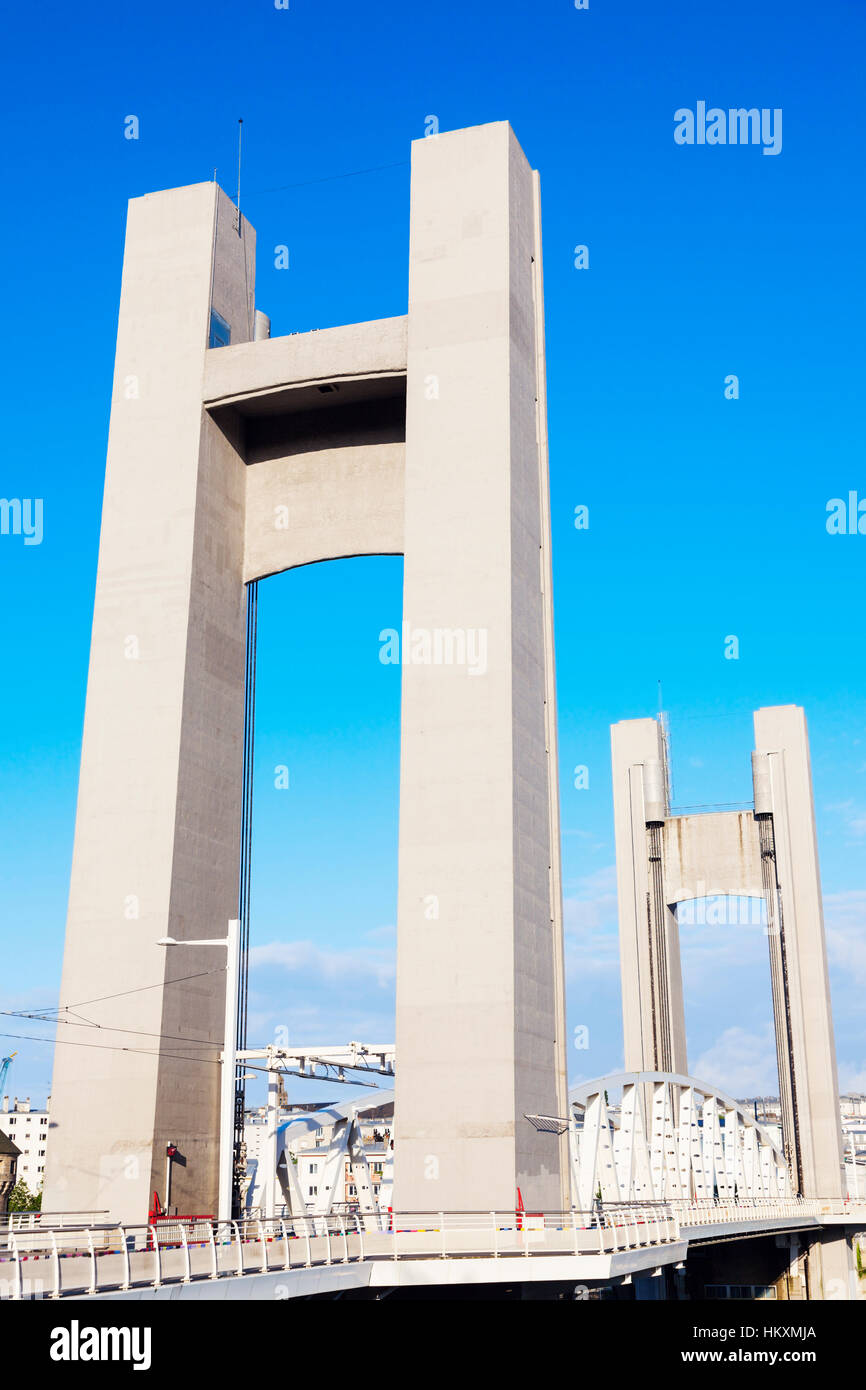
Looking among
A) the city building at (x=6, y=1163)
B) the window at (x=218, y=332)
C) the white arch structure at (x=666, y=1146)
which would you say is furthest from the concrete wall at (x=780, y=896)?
the city building at (x=6, y=1163)

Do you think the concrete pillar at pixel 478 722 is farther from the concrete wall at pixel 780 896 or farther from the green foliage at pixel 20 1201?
the green foliage at pixel 20 1201

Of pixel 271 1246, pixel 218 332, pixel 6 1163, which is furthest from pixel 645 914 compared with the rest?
pixel 271 1246

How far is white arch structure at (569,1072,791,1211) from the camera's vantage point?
1423 inches

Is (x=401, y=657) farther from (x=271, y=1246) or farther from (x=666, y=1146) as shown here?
(x=666, y=1146)

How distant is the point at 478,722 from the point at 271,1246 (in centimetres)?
1561

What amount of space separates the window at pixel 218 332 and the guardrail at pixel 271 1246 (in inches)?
928

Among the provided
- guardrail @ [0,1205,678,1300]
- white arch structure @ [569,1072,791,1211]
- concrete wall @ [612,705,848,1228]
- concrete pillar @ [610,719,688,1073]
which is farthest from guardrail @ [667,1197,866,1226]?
guardrail @ [0,1205,678,1300]

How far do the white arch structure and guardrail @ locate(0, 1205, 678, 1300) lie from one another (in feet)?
10.5

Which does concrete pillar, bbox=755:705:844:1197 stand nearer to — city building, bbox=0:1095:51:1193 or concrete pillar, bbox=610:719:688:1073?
concrete pillar, bbox=610:719:688:1073

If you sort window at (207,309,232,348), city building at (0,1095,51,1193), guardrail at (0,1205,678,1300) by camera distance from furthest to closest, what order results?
1. city building at (0,1095,51,1193)
2. window at (207,309,232,348)
3. guardrail at (0,1205,678,1300)

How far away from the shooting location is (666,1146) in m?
49.6
